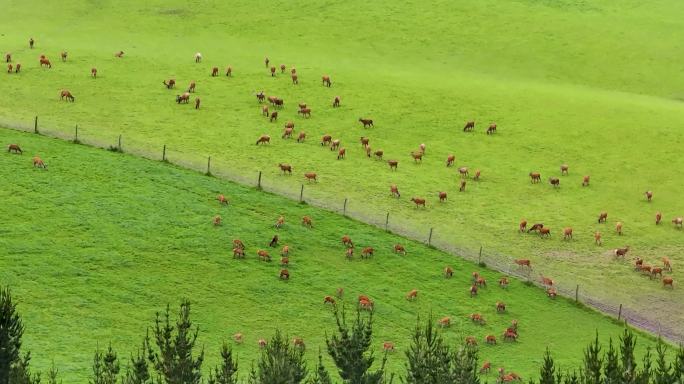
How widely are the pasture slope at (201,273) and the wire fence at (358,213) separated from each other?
1.24 metres

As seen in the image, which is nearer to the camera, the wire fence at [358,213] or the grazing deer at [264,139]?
the wire fence at [358,213]

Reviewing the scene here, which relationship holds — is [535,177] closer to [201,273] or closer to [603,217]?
[603,217]

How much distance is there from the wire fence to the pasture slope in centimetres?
124

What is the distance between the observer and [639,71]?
370 feet

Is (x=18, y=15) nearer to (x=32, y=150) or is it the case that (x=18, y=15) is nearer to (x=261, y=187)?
(x=32, y=150)

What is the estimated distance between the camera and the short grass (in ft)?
254

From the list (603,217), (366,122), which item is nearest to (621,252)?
(603,217)

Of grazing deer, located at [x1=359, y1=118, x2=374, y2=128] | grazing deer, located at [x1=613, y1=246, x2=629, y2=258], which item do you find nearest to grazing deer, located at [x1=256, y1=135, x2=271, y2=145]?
grazing deer, located at [x1=359, y1=118, x2=374, y2=128]

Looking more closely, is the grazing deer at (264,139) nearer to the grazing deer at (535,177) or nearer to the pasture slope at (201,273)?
the pasture slope at (201,273)

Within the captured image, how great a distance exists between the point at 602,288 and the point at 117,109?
44.6 metres

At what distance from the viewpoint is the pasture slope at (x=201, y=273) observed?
57562mm

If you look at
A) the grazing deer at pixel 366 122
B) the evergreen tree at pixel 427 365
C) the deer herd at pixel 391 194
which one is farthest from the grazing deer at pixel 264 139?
the evergreen tree at pixel 427 365

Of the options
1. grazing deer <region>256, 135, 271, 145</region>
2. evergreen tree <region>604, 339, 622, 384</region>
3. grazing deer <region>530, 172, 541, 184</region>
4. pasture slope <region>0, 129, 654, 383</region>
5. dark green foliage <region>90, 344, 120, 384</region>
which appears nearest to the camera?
dark green foliage <region>90, 344, 120, 384</region>

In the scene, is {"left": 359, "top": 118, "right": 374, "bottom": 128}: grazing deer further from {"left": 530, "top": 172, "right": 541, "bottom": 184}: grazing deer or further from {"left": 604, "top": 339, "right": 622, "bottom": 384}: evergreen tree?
{"left": 604, "top": 339, "right": 622, "bottom": 384}: evergreen tree
